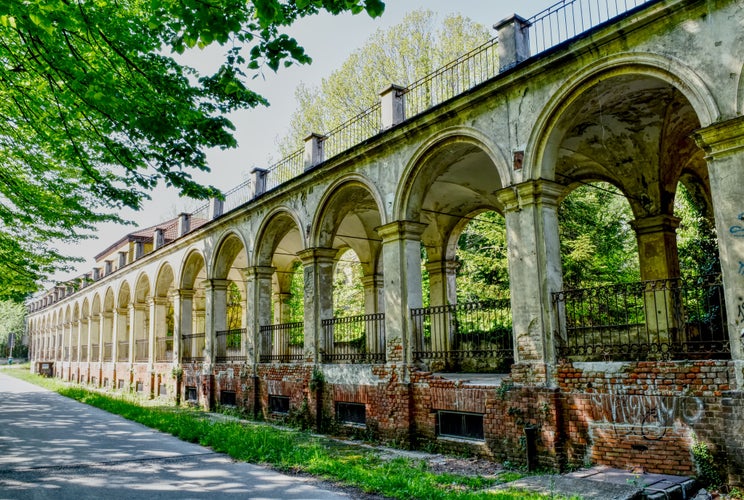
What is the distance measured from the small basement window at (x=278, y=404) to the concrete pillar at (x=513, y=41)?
9.59 metres

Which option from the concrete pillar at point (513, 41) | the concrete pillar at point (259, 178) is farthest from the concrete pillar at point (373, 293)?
the concrete pillar at point (513, 41)

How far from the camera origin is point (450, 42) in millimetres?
23609

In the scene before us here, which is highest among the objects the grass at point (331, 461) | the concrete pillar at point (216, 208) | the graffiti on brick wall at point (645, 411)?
the concrete pillar at point (216, 208)

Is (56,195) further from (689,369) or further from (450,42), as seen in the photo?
(450,42)

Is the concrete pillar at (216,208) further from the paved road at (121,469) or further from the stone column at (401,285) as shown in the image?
the stone column at (401,285)

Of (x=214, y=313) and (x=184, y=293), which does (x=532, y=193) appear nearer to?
(x=214, y=313)

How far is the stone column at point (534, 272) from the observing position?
8.29 meters

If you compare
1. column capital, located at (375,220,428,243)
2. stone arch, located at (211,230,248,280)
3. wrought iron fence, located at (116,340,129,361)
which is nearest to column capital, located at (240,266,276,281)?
stone arch, located at (211,230,248,280)

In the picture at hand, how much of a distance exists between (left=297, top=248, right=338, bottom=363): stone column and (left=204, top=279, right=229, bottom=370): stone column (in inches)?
226

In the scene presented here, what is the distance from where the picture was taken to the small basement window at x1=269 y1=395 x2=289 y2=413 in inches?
562

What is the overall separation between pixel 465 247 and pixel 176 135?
17.7m

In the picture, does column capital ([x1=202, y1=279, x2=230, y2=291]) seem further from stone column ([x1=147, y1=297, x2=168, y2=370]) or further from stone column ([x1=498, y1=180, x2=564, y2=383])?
stone column ([x1=498, y1=180, x2=564, y2=383])

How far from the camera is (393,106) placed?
450 inches

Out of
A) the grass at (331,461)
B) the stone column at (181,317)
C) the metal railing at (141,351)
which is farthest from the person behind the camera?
the metal railing at (141,351)
